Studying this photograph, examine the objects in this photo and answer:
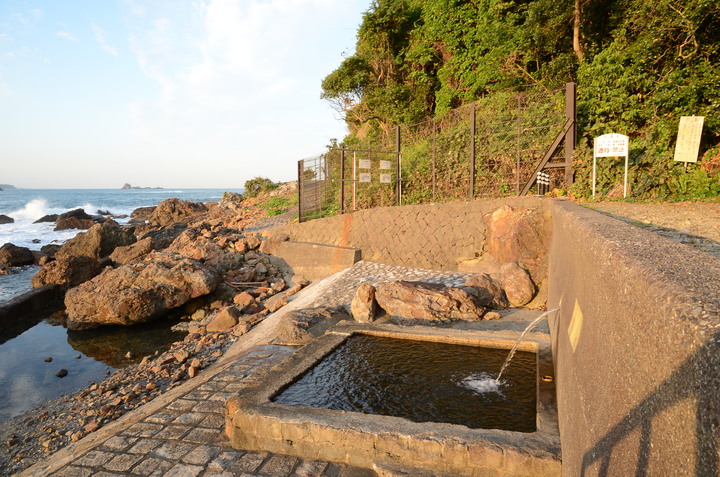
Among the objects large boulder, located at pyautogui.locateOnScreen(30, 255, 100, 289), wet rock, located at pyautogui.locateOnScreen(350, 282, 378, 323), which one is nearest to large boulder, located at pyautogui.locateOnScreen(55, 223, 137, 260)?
large boulder, located at pyautogui.locateOnScreen(30, 255, 100, 289)

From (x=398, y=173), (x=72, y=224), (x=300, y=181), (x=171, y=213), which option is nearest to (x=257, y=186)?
(x=171, y=213)

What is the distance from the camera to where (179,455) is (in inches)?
131

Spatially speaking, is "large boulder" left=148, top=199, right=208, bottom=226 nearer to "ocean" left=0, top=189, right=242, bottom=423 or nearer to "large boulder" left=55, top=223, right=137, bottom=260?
"large boulder" left=55, top=223, right=137, bottom=260

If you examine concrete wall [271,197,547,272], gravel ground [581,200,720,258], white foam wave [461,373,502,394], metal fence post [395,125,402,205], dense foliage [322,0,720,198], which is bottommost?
white foam wave [461,373,502,394]

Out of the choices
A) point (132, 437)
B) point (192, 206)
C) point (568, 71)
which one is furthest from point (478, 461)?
point (192, 206)

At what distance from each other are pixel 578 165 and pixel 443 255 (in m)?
3.43

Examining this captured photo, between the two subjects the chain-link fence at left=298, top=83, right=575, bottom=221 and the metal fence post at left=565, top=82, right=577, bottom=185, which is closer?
the metal fence post at left=565, top=82, right=577, bottom=185

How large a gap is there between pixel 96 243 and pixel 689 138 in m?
17.4

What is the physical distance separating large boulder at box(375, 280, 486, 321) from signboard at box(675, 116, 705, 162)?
4.77 metres

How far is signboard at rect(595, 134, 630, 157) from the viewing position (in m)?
7.52

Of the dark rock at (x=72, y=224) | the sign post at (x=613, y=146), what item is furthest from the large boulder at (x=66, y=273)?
the dark rock at (x=72, y=224)

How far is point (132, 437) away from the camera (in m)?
3.62

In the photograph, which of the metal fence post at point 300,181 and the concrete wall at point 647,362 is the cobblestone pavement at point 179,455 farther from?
the metal fence post at point 300,181

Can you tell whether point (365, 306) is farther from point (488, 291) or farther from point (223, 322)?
point (223, 322)
